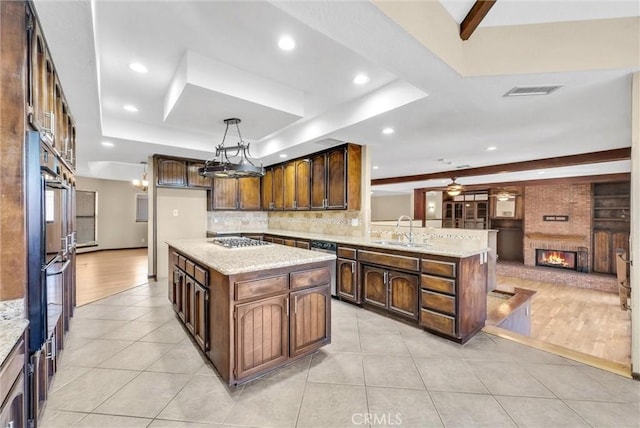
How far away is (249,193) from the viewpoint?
6.02m

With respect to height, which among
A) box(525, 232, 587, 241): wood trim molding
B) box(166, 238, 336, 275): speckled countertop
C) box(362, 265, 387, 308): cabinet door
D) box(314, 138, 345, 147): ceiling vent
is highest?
box(314, 138, 345, 147): ceiling vent

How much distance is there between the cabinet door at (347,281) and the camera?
142 inches

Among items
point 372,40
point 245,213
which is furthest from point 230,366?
point 245,213

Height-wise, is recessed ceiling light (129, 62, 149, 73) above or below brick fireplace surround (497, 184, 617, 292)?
above

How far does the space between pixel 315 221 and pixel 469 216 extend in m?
7.73

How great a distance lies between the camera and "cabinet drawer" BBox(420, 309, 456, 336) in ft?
8.70

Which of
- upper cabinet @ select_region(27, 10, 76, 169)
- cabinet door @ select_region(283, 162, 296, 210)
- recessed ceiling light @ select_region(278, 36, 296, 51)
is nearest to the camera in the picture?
upper cabinet @ select_region(27, 10, 76, 169)

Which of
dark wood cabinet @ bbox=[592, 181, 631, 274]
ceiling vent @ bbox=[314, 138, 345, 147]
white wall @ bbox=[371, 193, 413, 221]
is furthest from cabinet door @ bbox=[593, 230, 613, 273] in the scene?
ceiling vent @ bbox=[314, 138, 345, 147]

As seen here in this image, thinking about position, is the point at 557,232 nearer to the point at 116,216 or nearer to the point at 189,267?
the point at 189,267

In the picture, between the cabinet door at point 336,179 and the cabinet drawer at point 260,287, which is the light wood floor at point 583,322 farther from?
the cabinet drawer at point 260,287

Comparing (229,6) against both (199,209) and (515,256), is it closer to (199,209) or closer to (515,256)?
(199,209)

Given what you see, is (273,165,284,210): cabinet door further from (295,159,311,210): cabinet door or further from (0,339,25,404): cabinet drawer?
(0,339,25,404): cabinet drawer

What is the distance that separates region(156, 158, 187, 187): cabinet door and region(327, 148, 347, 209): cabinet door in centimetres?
279

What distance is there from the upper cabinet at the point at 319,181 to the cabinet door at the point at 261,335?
7.86ft
